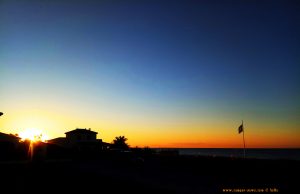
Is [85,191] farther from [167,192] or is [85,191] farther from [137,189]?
[167,192]

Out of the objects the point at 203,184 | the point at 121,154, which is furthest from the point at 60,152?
the point at 121,154

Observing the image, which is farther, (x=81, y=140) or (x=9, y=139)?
(x=81, y=140)

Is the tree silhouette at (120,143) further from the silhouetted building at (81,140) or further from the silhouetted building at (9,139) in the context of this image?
the silhouetted building at (9,139)

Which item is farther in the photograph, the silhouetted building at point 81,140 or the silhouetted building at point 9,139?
the silhouetted building at point 81,140

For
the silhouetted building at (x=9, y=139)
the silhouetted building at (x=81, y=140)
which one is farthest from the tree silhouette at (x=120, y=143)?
the silhouetted building at (x=9, y=139)

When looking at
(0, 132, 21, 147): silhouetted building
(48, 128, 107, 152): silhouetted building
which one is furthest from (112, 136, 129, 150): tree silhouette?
(0, 132, 21, 147): silhouetted building

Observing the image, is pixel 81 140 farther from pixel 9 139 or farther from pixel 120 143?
pixel 9 139

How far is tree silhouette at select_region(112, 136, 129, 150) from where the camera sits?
3395 inches

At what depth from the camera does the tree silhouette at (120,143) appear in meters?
86.2

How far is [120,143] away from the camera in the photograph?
8812cm

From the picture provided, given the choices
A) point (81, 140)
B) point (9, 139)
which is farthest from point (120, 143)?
point (9, 139)

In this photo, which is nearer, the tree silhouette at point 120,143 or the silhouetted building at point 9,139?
the silhouetted building at point 9,139

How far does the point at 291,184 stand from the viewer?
86.0 ft

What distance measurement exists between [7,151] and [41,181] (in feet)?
8.54
